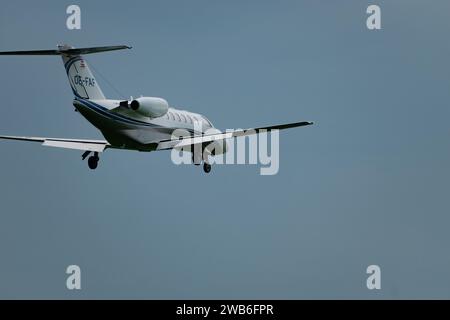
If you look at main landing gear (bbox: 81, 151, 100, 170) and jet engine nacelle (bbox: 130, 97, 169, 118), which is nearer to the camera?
jet engine nacelle (bbox: 130, 97, 169, 118)

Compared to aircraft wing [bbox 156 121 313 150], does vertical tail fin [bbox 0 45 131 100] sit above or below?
above

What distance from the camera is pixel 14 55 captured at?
210 feet

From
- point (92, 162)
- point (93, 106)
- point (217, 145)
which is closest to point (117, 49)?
point (93, 106)

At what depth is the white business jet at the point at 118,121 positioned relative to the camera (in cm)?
6675

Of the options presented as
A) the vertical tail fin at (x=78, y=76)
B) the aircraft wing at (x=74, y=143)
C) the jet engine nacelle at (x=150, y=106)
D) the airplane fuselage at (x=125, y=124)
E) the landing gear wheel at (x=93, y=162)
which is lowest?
the landing gear wheel at (x=93, y=162)

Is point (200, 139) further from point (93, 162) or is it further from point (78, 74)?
point (78, 74)

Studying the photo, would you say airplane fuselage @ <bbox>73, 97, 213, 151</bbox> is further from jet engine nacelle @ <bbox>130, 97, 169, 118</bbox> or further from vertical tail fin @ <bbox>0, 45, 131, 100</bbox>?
jet engine nacelle @ <bbox>130, 97, 169, 118</bbox>

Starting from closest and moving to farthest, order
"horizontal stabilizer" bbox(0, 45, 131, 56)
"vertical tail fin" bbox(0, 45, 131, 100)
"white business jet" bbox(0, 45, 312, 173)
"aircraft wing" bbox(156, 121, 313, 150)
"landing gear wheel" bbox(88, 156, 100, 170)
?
"horizontal stabilizer" bbox(0, 45, 131, 56) < "vertical tail fin" bbox(0, 45, 131, 100) < "white business jet" bbox(0, 45, 312, 173) < "aircraft wing" bbox(156, 121, 313, 150) < "landing gear wheel" bbox(88, 156, 100, 170)

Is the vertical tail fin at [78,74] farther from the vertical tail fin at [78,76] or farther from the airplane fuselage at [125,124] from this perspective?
the airplane fuselage at [125,124]

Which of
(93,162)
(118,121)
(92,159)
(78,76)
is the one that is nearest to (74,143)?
(92,159)

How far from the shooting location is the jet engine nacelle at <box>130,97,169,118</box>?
220 feet

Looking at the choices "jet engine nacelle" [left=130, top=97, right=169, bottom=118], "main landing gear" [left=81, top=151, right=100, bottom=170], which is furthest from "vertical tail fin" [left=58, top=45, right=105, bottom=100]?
"main landing gear" [left=81, top=151, right=100, bottom=170]

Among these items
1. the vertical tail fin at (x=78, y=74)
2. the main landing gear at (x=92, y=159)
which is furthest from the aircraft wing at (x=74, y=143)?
the vertical tail fin at (x=78, y=74)
